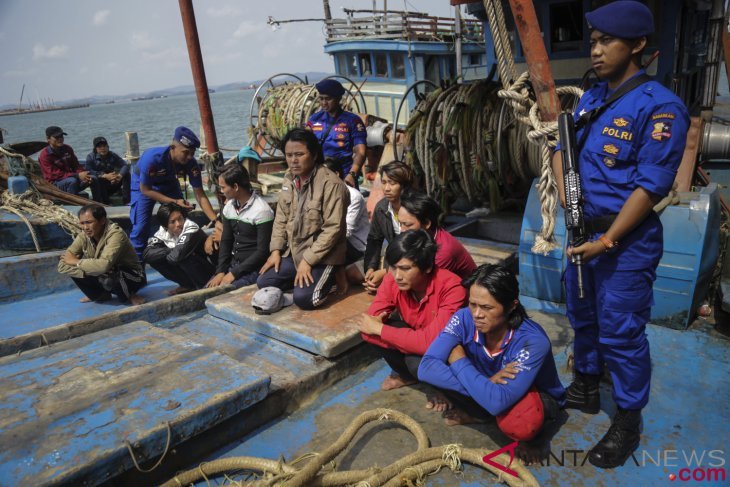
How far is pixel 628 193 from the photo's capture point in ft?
7.70

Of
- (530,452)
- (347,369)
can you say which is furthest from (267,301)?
(530,452)

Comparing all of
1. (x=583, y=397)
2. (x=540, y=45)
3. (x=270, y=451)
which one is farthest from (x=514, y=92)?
(x=270, y=451)

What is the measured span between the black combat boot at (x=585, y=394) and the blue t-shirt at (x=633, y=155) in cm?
75

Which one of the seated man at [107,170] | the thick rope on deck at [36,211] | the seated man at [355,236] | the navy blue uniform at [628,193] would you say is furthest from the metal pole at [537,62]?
the seated man at [107,170]

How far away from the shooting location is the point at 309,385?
3250 millimetres

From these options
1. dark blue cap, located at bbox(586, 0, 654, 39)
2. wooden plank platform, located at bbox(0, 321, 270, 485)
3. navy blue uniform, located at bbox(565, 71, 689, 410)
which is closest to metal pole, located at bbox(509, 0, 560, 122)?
navy blue uniform, located at bbox(565, 71, 689, 410)

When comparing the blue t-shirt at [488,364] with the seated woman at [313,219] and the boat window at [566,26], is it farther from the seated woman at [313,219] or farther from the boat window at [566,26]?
the boat window at [566,26]

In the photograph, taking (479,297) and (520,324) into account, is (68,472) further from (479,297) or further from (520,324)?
(520,324)

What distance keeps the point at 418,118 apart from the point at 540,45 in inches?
116

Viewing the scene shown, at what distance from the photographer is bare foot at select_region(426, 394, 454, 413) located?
2953 millimetres

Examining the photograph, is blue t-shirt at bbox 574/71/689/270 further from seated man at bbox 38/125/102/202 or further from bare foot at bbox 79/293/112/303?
seated man at bbox 38/125/102/202

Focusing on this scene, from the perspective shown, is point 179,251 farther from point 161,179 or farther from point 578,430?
point 578,430

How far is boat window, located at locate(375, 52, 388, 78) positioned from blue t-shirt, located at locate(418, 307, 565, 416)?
13.0m

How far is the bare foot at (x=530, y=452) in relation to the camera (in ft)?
8.15
